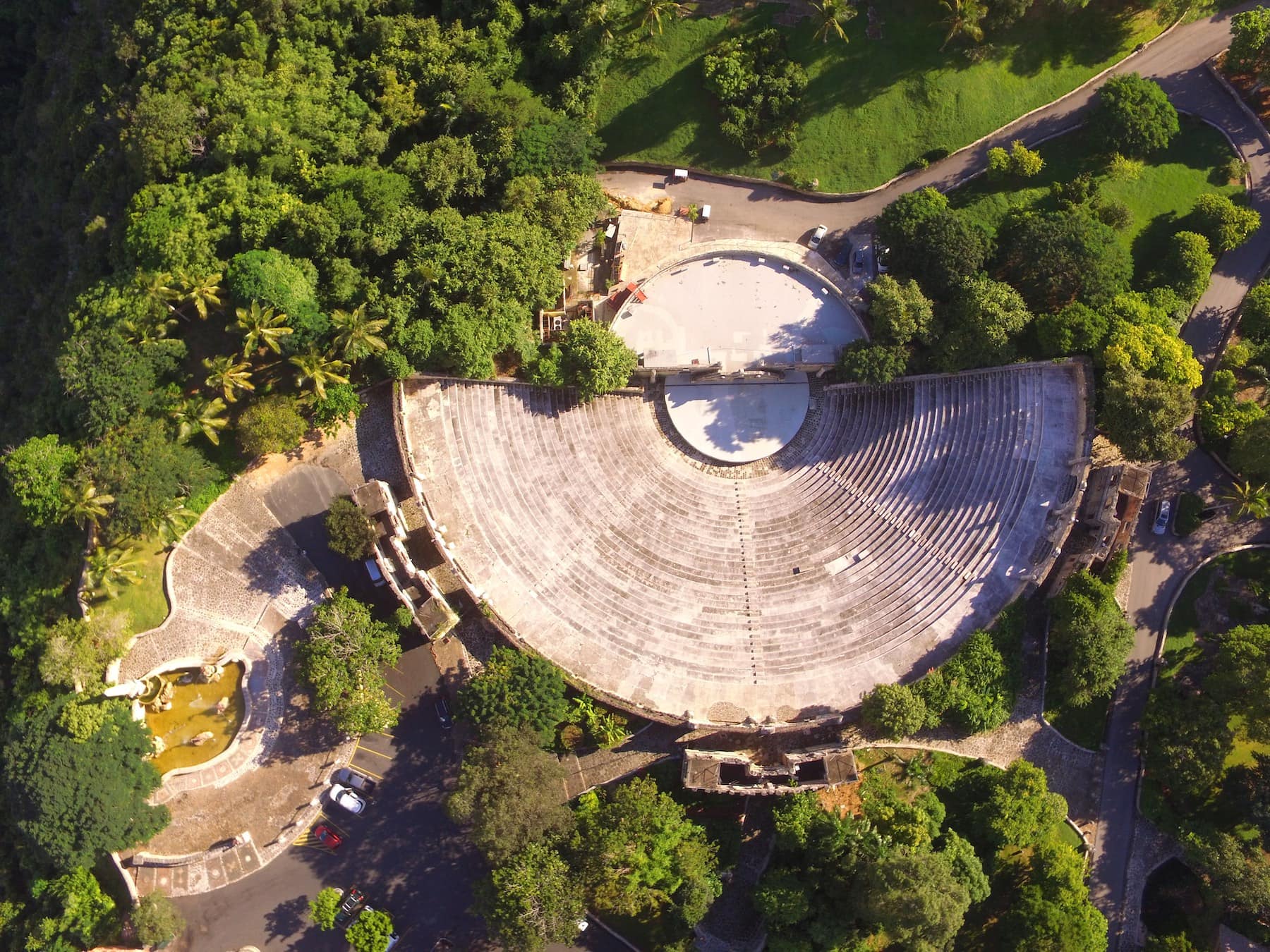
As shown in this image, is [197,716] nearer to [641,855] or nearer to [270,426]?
[270,426]

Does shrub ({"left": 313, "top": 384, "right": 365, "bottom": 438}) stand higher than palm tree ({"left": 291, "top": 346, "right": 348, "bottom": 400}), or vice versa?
palm tree ({"left": 291, "top": 346, "right": 348, "bottom": 400})

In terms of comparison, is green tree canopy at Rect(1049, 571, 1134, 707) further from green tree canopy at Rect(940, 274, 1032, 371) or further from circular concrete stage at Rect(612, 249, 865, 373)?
circular concrete stage at Rect(612, 249, 865, 373)

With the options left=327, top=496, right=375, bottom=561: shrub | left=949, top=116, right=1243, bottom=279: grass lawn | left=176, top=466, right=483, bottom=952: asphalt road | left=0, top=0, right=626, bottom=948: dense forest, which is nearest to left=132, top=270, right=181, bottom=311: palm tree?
left=0, top=0, right=626, bottom=948: dense forest

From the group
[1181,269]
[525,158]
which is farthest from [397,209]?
[1181,269]

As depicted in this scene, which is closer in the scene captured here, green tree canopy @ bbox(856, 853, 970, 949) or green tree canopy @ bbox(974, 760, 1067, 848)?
green tree canopy @ bbox(856, 853, 970, 949)

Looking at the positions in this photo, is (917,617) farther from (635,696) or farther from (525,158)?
(525,158)

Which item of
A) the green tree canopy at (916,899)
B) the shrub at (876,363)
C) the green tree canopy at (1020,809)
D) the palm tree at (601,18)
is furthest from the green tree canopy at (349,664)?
the palm tree at (601,18)

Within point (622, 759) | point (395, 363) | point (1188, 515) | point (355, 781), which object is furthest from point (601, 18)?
point (355, 781)
